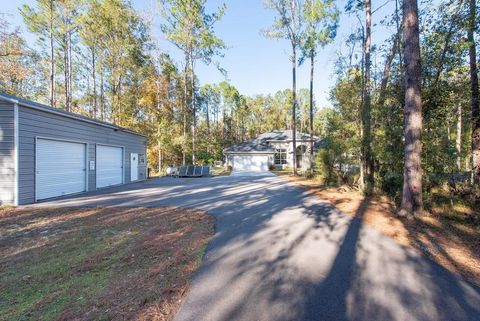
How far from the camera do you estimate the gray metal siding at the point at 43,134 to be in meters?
7.82

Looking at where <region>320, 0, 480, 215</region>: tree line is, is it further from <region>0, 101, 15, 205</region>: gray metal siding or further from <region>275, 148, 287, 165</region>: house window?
<region>275, 148, 287, 165</region>: house window

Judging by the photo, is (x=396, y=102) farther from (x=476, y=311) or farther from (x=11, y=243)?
(x=11, y=243)

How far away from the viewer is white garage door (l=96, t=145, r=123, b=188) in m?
12.0

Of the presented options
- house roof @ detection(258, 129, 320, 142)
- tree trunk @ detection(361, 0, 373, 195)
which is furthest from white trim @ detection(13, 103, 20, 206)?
house roof @ detection(258, 129, 320, 142)

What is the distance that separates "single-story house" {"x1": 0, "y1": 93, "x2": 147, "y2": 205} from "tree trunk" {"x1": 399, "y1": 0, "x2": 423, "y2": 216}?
37.6ft

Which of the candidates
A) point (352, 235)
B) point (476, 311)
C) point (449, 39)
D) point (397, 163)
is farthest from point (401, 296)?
point (449, 39)

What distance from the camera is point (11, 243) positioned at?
4.35 metres

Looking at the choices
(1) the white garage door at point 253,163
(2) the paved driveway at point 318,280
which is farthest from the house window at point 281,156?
(2) the paved driveway at point 318,280

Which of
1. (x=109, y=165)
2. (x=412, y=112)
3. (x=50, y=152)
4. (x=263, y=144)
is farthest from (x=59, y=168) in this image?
(x=263, y=144)

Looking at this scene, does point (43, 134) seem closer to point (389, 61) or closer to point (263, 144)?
point (389, 61)

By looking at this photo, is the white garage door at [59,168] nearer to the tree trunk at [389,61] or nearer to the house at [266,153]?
Answer: the tree trunk at [389,61]

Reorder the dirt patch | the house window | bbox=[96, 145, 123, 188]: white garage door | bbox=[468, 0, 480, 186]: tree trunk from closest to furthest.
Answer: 1. the dirt patch
2. bbox=[468, 0, 480, 186]: tree trunk
3. bbox=[96, 145, 123, 188]: white garage door
4. the house window

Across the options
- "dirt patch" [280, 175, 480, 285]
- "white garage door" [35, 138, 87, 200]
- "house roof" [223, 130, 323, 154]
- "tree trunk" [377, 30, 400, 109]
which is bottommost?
"dirt patch" [280, 175, 480, 285]

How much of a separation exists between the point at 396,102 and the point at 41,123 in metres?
12.9
